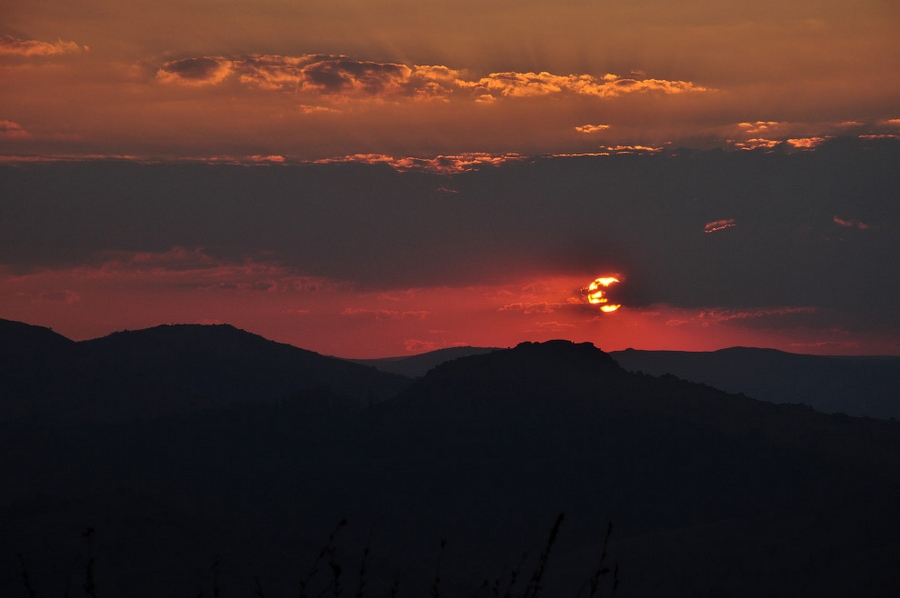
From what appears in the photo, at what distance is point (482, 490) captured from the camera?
66062 mm

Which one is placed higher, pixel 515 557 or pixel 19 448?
pixel 19 448

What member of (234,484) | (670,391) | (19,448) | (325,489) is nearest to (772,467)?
(670,391)

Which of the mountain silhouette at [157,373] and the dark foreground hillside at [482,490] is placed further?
the mountain silhouette at [157,373]

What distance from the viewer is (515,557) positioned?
187ft

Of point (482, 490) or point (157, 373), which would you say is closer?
point (482, 490)

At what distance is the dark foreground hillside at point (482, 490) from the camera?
39.0m

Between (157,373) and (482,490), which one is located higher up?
(157,373)

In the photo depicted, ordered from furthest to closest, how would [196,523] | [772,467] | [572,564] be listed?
1. [772,467]
2. [572,564]
3. [196,523]

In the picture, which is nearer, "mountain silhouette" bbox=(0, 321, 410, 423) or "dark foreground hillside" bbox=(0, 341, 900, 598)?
"dark foreground hillside" bbox=(0, 341, 900, 598)

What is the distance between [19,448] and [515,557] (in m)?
36.2

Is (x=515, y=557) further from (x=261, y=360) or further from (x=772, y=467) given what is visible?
(x=261, y=360)

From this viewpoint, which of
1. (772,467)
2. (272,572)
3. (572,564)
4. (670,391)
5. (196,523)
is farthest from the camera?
(670,391)

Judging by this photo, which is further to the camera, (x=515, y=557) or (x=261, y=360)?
(x=261, y=360)

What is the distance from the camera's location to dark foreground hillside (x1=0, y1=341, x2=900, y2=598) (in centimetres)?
3900
